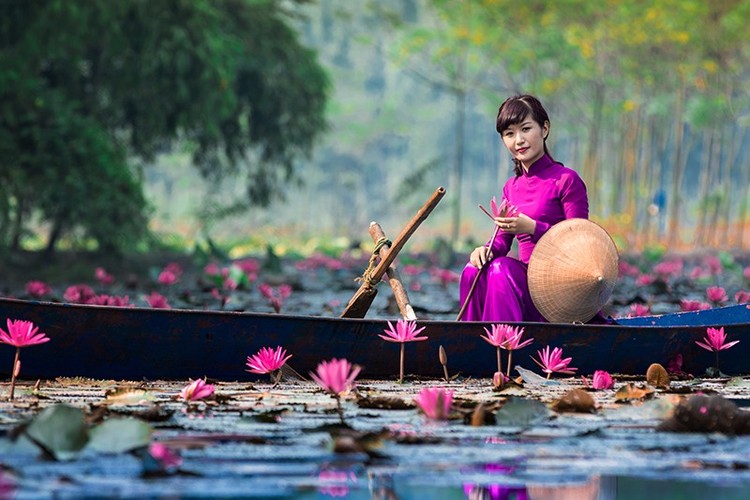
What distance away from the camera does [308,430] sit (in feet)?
12.0

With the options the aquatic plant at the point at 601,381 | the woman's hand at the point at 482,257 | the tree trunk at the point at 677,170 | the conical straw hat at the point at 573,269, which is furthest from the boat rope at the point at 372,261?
the tree trunk at the point at 677,170

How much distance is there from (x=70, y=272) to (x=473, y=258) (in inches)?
377

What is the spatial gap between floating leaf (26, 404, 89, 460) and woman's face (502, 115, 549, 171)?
3.00 metres

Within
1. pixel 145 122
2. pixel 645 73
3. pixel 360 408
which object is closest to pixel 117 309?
pixel 360 408

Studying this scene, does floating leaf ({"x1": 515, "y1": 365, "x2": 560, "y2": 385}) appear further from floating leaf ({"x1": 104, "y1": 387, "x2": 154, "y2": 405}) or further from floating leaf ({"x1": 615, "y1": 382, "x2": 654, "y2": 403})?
floating leaf ({"x1": 104, "y1": 387, "x2": 154, "y2": 405})

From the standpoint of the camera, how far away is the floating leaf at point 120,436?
10.5 feet

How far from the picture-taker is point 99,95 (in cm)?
1730

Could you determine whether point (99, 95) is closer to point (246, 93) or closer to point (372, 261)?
point (246, 93)

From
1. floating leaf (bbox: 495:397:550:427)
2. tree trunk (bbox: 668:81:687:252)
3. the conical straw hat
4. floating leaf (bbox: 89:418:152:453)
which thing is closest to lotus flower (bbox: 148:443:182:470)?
floating leaf (bbox: 89:418:152:453)

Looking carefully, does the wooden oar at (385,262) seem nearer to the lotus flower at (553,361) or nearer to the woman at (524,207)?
the woman at (524,207)

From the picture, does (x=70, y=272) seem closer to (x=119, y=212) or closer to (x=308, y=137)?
(x=119, y=212)

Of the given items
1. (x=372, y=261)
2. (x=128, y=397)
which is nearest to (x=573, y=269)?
(x=372, y=261)

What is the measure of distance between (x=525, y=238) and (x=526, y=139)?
46cm

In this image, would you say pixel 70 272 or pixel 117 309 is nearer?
pixel 117 309
